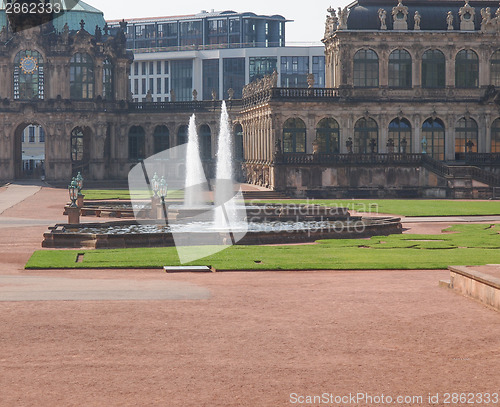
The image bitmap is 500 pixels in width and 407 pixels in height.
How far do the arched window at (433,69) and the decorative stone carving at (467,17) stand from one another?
151 inches

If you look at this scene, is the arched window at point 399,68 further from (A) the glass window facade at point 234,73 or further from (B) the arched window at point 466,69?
(A) the glass window facade at point 234,73

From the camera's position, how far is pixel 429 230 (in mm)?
44281

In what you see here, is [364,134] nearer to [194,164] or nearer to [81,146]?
[194,164]

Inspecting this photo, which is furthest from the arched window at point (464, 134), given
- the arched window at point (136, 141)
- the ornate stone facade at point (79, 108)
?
the arched window at point (136, 141)

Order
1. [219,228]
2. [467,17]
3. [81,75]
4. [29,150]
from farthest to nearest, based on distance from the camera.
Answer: [29,150]
[81,75]
[467,17]
[219,228]

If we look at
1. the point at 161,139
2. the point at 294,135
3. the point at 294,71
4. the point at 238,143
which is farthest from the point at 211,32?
the point at 294,135

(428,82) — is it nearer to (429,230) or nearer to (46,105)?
(46,105)

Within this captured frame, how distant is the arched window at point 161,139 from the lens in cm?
10756

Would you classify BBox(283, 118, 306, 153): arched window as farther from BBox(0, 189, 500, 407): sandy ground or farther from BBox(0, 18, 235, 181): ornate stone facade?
BBox(0, 189, 500, 407): sandy ground

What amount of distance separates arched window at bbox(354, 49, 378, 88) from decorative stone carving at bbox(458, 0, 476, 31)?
1004 cm

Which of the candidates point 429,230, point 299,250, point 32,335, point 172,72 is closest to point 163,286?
point 32,335

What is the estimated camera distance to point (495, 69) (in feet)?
302

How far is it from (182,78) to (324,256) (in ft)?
471

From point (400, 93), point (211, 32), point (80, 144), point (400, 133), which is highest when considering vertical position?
point (211, 32)
